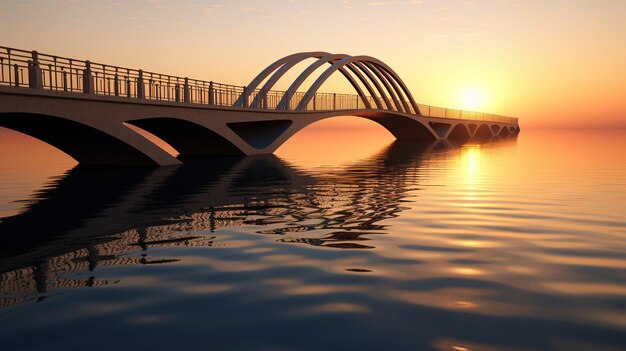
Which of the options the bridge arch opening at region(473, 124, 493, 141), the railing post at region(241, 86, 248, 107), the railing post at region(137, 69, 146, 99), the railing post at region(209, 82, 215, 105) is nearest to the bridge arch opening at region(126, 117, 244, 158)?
the railing post at region(209, 82, 215, 105)

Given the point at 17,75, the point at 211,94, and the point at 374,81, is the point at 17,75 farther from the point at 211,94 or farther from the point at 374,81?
the point at 374,81

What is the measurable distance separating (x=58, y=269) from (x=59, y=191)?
1019cm

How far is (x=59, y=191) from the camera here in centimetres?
1580

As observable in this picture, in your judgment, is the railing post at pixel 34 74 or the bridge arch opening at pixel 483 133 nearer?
the railing post at pixel 34 74

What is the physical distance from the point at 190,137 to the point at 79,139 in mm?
9757

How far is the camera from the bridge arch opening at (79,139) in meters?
20.1

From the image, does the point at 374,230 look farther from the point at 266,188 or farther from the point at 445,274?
the point at 266,188

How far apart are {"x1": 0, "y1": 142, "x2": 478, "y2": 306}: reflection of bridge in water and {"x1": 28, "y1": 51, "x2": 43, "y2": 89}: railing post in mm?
3399

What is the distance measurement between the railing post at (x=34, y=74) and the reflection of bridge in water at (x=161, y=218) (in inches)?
134

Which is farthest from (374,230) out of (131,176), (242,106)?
(242,106)

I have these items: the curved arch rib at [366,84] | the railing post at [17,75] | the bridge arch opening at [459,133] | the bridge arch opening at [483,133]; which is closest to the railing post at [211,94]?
the railing post at [17,75]

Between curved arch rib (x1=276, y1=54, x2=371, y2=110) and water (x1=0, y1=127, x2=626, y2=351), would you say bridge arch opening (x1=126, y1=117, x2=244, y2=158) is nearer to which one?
curved arch rib (x1=276, y1=54, x2=371, y2=110)

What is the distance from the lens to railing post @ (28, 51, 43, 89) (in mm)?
17477

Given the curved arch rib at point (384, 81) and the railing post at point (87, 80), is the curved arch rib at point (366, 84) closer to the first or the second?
the curved arch rib at point (384, 81)
